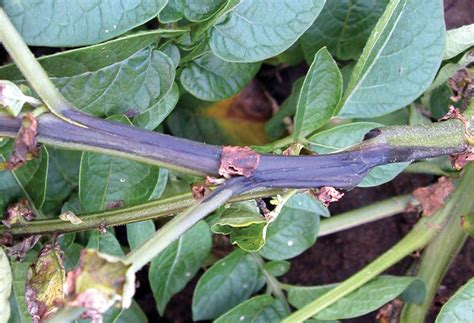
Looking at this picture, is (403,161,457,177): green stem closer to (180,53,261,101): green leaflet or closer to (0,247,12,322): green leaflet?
(180,53,261,101): green leaflet

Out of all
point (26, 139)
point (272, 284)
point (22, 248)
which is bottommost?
point (272, 284)

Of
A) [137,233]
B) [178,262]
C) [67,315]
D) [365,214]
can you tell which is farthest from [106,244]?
[365,214]

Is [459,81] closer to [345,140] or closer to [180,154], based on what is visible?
[345,140]

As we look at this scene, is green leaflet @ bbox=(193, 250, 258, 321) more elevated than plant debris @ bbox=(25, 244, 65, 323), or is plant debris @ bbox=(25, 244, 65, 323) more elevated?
plant debris @ bbox=(25, 244, 65, 323)

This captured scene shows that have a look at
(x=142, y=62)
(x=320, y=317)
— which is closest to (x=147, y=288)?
(x=320, y=317)

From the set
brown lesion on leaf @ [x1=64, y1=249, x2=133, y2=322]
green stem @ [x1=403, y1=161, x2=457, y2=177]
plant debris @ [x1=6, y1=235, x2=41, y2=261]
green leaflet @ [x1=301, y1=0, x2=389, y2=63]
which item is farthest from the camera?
green stem @ [x1=403, y1=161, x2=457, y2=177]

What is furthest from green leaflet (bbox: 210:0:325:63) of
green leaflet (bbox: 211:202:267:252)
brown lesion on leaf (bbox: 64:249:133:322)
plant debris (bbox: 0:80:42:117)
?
brown lesion on leaf (bbox: 64:249:133:322)
